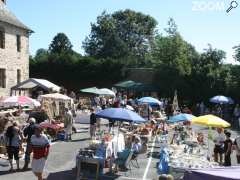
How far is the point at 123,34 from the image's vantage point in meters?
77.2

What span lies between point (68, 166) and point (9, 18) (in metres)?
23.4

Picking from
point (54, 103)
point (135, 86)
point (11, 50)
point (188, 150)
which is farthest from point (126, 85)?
point (188, 150)

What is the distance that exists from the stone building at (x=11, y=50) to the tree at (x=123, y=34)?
3549cm

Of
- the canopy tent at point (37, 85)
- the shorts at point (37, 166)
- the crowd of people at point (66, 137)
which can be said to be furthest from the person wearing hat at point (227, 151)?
the canopy tent at point (37, 85)

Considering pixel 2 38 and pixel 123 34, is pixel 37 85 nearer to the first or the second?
pixel 2 38

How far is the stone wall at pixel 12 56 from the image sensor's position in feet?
118

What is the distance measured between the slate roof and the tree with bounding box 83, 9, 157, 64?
35.9 meters

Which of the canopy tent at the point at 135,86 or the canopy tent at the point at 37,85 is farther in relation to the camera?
the canopy tent at the point at 135,86

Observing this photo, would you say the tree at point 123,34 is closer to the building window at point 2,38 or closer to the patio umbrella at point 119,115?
the building window at point 2,38

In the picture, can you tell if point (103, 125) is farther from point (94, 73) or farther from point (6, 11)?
point (94, 73)

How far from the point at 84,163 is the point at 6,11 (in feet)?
84.6

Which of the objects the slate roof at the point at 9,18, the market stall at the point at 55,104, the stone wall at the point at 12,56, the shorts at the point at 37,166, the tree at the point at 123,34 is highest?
the tree at the point at 123,34

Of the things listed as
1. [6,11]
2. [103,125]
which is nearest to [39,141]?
[103,125]

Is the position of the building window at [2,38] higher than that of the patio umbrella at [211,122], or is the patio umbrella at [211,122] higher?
the building window at [2,38]
